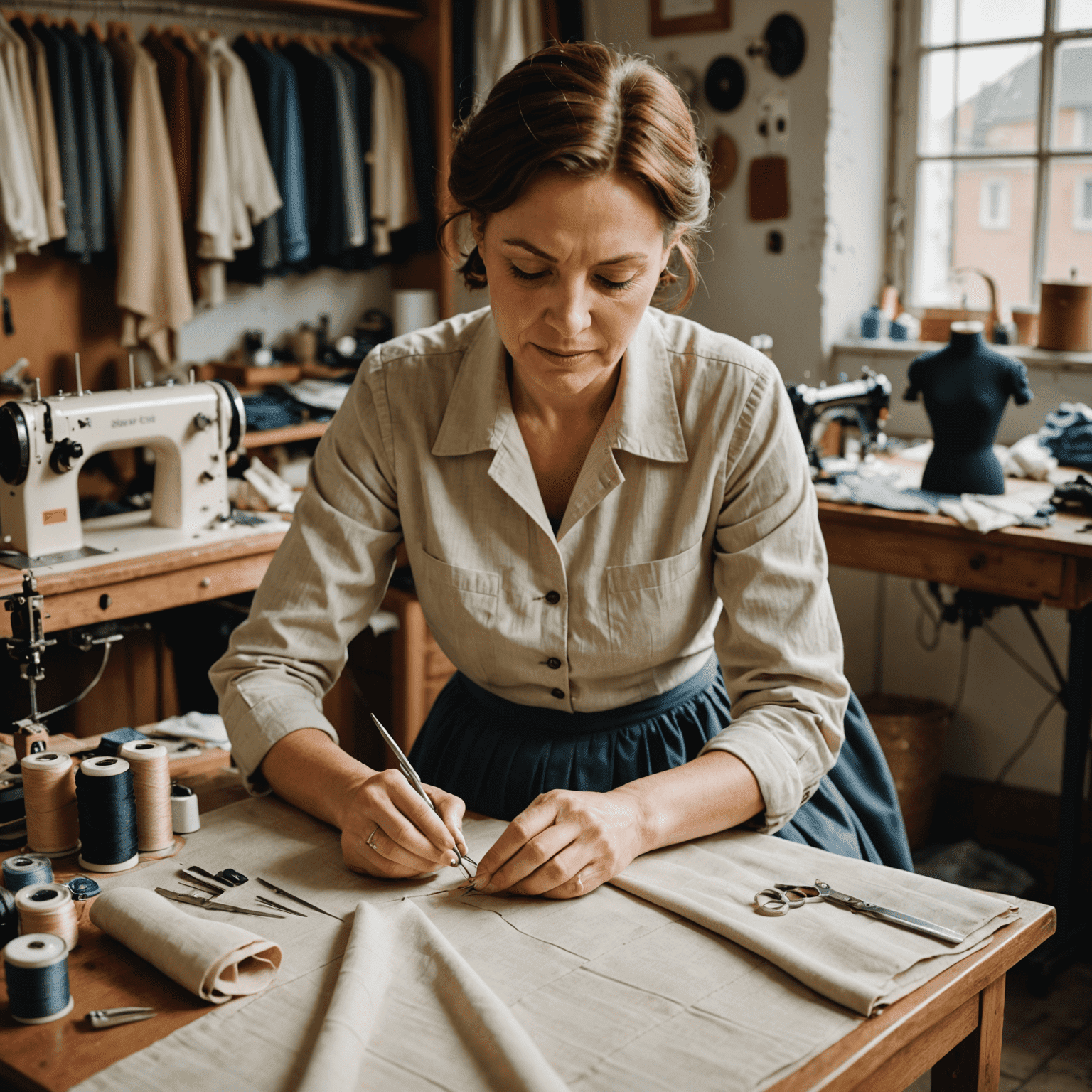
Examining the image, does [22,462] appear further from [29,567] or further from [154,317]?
[154,317]

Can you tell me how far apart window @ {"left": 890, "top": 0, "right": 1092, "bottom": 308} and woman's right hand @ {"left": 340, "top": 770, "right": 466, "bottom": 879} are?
2906 mm

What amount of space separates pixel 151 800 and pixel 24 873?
0.45ft

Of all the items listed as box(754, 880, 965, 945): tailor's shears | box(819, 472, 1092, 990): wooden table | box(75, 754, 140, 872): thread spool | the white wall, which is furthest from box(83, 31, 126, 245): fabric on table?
box(754, 880, 965, 945): tailor's shears

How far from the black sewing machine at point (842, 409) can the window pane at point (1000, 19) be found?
48.5 inches

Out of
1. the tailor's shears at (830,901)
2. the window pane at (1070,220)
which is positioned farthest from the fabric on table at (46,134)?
the tailor's shears at (830,901)

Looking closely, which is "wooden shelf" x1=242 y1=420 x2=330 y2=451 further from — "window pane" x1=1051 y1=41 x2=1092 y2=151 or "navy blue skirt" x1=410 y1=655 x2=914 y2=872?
"window pane" x1=1051 y1=41 x2=1092 y2=151

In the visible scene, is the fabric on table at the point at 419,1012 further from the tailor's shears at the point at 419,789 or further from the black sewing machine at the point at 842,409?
the black sewing machine at the point at 842,409

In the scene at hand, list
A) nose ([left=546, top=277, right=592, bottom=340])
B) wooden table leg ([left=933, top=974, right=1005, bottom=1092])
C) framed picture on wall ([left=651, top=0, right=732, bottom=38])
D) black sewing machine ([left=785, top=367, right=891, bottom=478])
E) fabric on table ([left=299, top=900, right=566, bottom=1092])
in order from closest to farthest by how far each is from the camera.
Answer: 1. fabric on table ([left=299, top=900, right=566, bottom=1092])
2. wooden table leg ([left=933, top=974, right=1005, bottom=1092])
3. nose ([left=546, top=277, right=592, bottom=340])
4. black sewing machine ([left=785, top=367, right=891, bottom=478])
5. framed picture on wall ([left=651, top=0, right=732, bottom=38])

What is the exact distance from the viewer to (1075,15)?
3.29 m

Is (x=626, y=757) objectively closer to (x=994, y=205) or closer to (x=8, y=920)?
(x=8, y=920)

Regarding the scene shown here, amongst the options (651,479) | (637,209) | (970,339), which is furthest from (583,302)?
(970,339)

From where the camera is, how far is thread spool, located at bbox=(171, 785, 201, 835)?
1.25 metres

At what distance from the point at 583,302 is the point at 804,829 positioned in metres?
0.65

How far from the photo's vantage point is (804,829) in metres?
1.42
